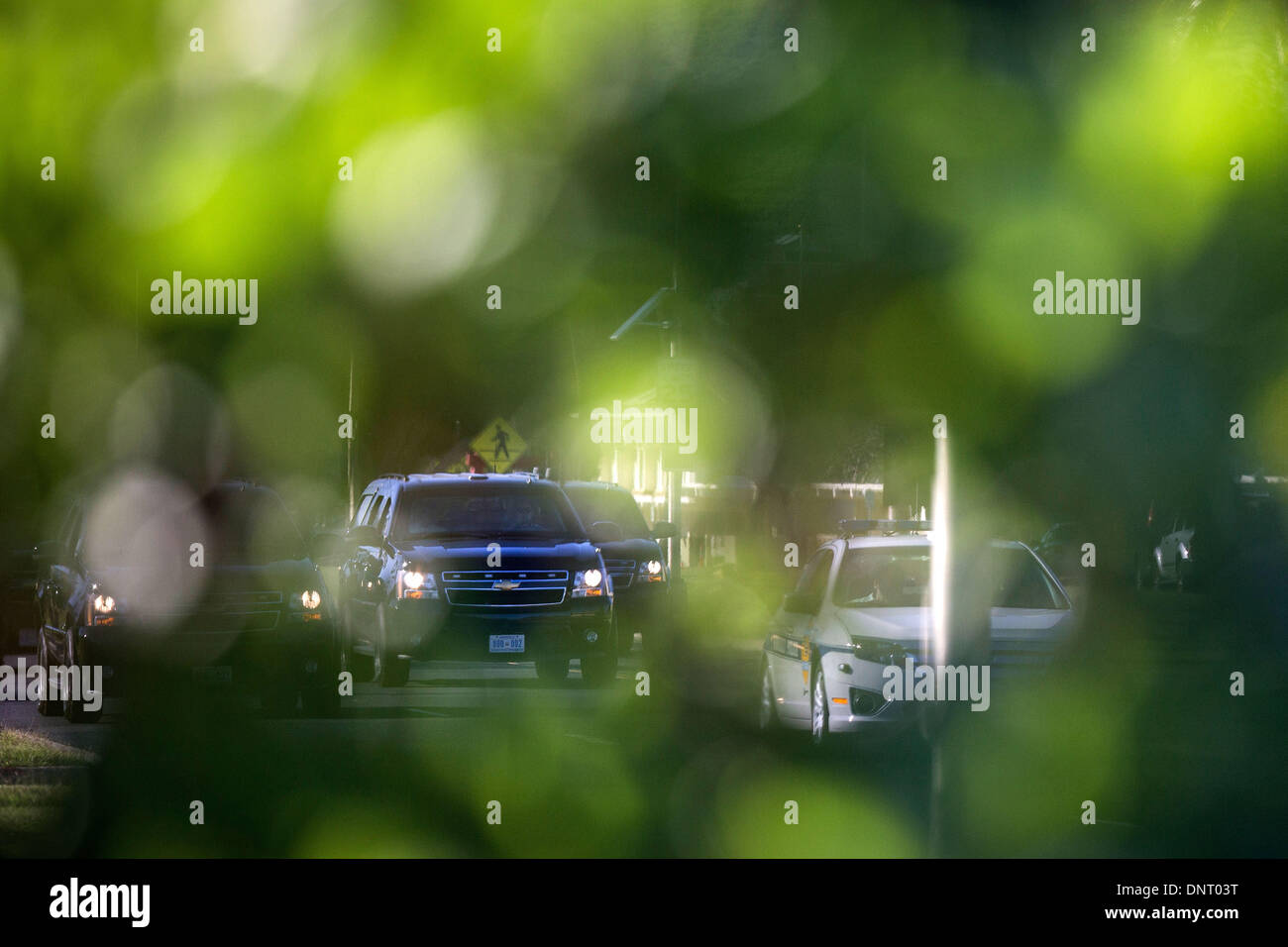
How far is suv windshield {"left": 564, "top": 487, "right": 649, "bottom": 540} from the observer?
72.0ft

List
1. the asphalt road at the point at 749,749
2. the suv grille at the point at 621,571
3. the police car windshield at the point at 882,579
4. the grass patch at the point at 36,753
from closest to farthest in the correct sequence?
the asphalt road at the point at 749,749 < the grass patch at the point at 36,753 < the police car windshield at the point at 882,579 < the suv grille at the point at 621,571

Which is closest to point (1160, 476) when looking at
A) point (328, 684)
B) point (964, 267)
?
point (964, 267)

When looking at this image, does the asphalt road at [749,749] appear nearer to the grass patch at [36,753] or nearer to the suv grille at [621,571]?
the grass patch at [36,753]

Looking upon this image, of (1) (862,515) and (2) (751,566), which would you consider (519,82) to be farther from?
(1) (862,515)

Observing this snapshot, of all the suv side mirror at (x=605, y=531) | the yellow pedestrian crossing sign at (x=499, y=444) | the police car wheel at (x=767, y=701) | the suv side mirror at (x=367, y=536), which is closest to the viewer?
the police car wheel at (x=767, y=701)

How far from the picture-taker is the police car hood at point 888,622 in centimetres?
1151

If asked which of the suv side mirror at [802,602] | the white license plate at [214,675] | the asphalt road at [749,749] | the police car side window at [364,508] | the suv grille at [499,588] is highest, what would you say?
the police car side window at [364,508]

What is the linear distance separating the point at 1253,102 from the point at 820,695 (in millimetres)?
7285

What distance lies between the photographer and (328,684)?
1460cm

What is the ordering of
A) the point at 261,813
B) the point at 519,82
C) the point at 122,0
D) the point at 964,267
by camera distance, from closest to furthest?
the point at 122,0, the point at 519,82, the point at 261,813, the point at 964,267

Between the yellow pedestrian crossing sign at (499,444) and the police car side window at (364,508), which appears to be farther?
the yellow pedestrian crossing sign at (499,444)

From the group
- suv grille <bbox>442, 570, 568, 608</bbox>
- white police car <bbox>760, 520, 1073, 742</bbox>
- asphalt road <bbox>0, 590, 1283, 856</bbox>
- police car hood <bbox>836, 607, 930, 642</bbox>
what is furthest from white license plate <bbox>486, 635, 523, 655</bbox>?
police car hood <bbox>836, 607, 930, 642</bbox>

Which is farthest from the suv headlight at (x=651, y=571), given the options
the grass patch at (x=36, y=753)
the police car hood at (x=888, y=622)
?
the police car hood at (x=888, y=622)

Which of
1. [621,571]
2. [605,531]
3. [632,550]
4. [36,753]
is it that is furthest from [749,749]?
[632,550]
